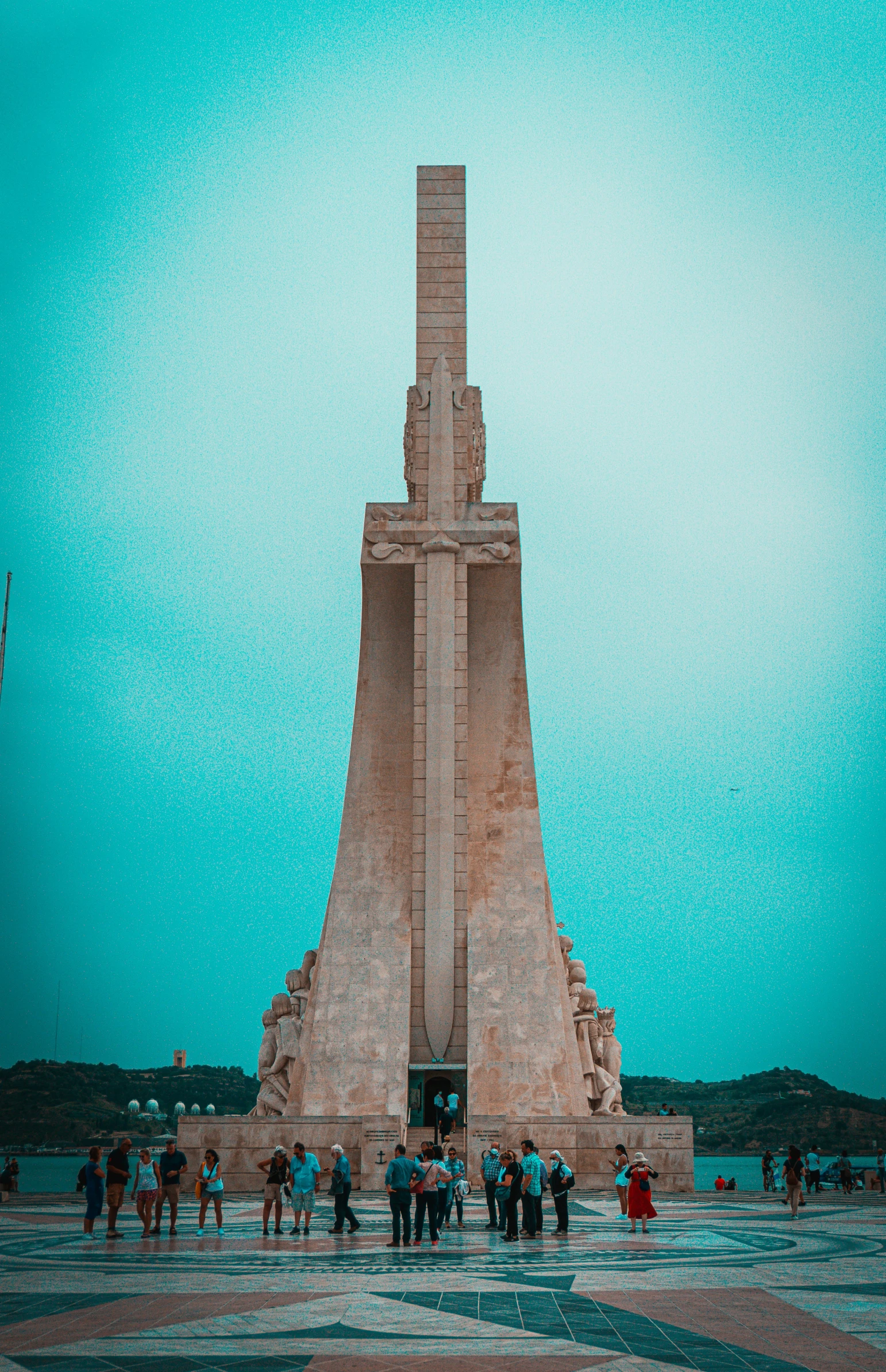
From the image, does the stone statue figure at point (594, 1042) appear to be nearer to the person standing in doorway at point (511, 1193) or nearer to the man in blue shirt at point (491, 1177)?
the man in blue shirt at point (491, 1177)

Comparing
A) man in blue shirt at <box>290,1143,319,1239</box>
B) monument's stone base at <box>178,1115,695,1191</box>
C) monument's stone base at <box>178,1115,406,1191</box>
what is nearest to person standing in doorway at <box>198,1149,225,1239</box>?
man in blue shirt at <box>290,1143,319,1239</box>

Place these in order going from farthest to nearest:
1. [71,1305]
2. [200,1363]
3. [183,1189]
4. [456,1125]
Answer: [456,1125] → [183,1189] → [71,1305] → [200,1363]

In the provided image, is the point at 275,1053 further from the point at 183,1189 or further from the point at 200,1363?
the point at 200,1363

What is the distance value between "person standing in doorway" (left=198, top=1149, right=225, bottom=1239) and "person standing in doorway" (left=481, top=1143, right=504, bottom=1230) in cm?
236

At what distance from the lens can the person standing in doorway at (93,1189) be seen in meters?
11.7

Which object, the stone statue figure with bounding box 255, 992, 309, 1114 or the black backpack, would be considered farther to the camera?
the stone statue figure with bounding box 255, 992, 309, 1114

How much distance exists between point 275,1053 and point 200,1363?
17.0 m

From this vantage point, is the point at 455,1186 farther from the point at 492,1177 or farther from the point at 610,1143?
the point at 610,1143

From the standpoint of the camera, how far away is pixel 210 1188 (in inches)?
463

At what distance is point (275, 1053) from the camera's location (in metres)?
22.1

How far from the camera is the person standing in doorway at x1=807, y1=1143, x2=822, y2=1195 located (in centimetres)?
2091

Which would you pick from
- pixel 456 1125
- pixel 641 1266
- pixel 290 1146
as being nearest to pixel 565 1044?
pixel 456 1125

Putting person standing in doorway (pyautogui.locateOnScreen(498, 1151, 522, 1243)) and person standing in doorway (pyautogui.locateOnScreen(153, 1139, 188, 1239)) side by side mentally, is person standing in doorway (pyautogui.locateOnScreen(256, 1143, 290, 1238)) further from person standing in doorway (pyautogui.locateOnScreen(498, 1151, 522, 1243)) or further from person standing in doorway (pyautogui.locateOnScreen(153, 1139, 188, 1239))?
person standing in doorway (pyautogui.locateOnScreen(498, 1151, 522, 1243))

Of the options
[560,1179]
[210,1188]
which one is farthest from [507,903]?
[210,1188]
